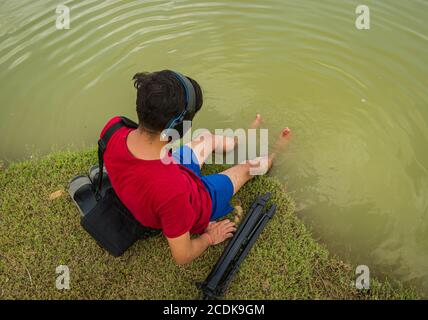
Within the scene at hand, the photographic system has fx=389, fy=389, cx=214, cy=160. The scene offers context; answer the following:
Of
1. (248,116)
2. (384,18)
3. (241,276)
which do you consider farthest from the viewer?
(384,18)

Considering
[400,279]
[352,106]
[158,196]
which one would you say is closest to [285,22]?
[352,106]

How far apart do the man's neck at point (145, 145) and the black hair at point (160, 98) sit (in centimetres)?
11

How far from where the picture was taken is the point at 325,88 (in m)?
4.45

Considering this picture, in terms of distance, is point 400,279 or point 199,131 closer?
point 400,279

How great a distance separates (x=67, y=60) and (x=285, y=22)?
9.49ft

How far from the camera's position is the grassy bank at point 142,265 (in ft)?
9.50

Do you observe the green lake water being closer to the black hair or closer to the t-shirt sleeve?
the t-shirt sleeve

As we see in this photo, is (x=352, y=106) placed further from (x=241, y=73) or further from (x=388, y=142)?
(x=241, y=73)

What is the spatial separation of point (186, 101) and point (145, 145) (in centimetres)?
34

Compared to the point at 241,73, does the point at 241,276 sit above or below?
below

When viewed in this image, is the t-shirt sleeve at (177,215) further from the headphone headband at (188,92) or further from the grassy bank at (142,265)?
the grassy bank at (142,265)

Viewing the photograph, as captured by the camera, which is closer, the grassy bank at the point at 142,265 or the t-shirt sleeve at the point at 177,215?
the t-shirt sleeve at the point at 177,215

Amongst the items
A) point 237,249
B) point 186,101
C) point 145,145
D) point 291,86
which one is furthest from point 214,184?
point 291,86

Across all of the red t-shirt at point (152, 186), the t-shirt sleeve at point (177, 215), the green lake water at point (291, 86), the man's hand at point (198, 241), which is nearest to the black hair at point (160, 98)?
the red t-shirt at point (152, 186)
